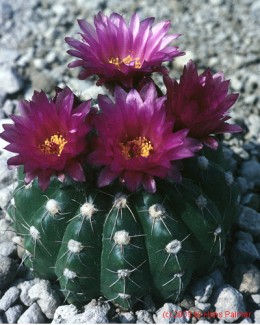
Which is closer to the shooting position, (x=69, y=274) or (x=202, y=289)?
(x=69, y=274)

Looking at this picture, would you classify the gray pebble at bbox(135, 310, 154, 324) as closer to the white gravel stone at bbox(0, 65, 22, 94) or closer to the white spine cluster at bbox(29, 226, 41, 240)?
the white spine cluster at bbox(29, 226, 41, 240)

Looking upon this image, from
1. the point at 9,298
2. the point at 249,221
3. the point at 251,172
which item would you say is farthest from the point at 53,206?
the point at 251,172

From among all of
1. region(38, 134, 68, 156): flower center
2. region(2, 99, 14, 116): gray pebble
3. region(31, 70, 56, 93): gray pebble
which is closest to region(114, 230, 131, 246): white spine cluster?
region(38, 134, 68, 156): flower center

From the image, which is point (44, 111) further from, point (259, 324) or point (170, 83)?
point (259, 324)

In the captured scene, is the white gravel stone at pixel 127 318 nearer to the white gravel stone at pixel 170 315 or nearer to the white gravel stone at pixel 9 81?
the white gravel stone at pixel 170 315

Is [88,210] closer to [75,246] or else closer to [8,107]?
[75,246]
